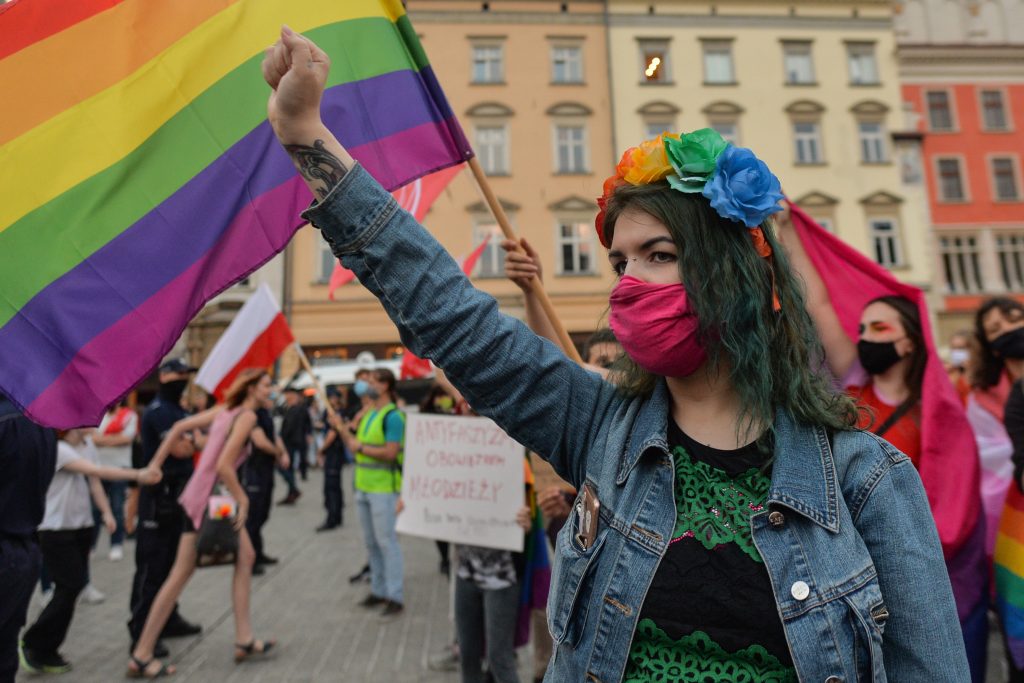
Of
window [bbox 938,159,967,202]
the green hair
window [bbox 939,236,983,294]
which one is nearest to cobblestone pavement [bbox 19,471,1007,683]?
the green hair

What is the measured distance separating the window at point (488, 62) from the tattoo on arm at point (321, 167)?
2454 cm

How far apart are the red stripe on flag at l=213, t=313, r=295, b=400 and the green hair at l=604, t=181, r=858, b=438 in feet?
18.1

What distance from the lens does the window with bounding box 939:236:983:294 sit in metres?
26.0

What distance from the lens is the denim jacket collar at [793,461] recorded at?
Answer: 1.21 m

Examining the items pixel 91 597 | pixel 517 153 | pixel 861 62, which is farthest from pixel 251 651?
pixel 861 62

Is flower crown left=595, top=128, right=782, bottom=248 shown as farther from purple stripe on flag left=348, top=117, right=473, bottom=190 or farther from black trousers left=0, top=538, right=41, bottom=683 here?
black trousers left=0, top=538, right=41, bottom=683

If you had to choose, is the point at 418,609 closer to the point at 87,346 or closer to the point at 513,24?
the point at 87,346

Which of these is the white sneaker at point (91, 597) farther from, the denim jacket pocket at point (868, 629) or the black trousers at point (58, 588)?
the denim jacket pocket at point (868, 629)

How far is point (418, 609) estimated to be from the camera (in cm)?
605

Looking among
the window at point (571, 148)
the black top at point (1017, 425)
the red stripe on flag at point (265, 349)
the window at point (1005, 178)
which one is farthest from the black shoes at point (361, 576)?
the window at point (1005, 178)

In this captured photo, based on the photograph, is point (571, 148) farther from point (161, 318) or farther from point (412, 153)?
point (161, 318)

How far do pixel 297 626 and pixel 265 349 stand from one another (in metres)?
2.56

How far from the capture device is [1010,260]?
2667 centimetres

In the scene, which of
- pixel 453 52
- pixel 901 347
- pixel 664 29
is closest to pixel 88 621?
pixel 901 347
